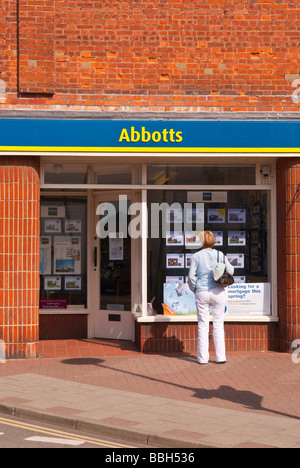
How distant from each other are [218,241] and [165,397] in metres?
3.99

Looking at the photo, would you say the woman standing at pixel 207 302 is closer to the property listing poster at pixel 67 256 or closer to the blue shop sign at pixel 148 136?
the blue shop sign at pixel 148 136

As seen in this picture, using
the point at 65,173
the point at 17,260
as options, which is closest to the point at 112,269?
the point at 65,173

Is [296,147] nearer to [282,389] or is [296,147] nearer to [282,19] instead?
[282,19]

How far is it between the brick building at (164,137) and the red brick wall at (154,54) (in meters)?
0.02

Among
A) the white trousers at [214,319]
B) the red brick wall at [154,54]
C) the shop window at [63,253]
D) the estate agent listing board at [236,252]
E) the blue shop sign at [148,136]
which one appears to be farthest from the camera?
the shop window at [63,253]

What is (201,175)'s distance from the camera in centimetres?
1156

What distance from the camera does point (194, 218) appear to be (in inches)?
460

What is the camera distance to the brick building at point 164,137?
10844 mm

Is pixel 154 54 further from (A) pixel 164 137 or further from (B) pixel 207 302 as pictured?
(B) pixel 207 302

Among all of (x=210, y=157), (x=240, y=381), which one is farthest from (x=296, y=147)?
(x=240, y=381)

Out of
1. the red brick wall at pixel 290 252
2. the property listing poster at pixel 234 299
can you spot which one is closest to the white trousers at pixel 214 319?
the property listing poster at pixel 234 299

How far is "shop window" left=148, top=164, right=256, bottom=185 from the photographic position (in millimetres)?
11492

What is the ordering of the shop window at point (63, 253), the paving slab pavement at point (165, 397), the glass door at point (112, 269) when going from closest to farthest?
the paving slab pavement at point (165, 397), the glass door at point (112, 269), the shop window at point (63, 253)

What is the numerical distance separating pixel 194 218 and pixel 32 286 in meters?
2.91
